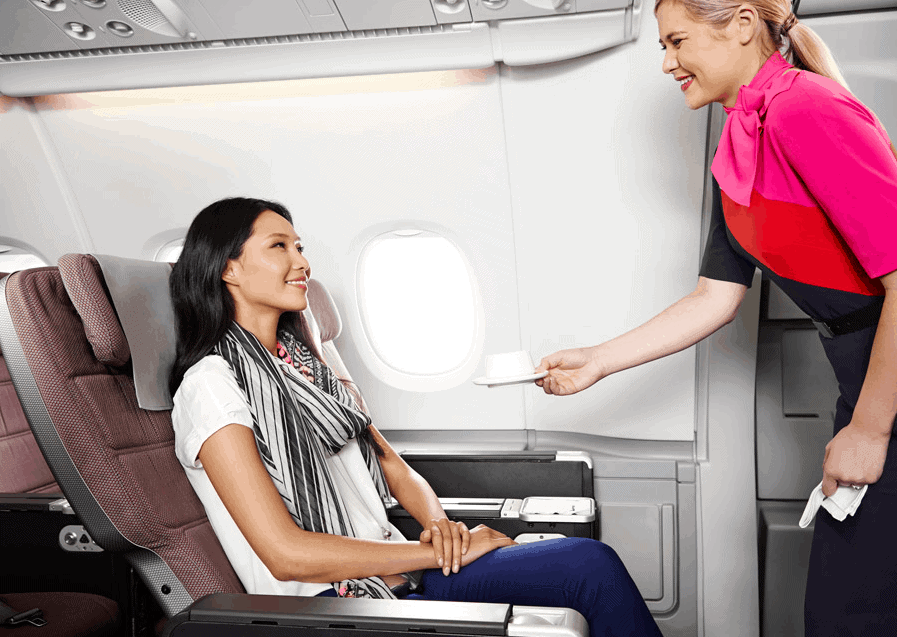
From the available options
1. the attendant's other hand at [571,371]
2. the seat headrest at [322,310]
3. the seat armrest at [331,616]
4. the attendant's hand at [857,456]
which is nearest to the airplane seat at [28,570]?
the seat armrest at [331,616]

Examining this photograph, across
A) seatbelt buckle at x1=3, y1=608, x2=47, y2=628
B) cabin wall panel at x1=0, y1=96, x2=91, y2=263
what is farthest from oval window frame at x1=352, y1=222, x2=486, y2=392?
seatbelt buckle at x1=3, y1=608, x2=47, y2=628

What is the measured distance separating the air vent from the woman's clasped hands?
5.70 ft

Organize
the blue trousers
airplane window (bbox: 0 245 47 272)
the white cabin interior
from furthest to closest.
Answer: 1. airplane window (bbox: 0 245 47 272)
2. the white cabin interior
3. the blue trousers

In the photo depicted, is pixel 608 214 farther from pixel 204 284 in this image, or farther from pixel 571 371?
pixel 204 284

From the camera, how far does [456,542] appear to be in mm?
1561

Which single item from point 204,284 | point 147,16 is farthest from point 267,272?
point 147,16

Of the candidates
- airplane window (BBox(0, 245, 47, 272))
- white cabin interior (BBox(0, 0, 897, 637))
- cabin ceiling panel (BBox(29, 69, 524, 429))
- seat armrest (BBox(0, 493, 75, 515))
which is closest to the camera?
seat armrest (BBox(0, 493, 75, 515))

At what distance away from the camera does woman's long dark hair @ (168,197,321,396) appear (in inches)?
65.6

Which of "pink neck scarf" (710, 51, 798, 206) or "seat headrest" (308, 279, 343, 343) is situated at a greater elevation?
"pink neck scarf" (710, 51, 798, 206)

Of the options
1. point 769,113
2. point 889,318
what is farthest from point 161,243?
point 889,318

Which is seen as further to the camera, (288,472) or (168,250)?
(168,250)

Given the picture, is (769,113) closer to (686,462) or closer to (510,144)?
(510,144)

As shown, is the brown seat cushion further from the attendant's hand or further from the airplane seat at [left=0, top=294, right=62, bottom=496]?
the attendant's hand

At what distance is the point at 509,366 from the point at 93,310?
100 cm
